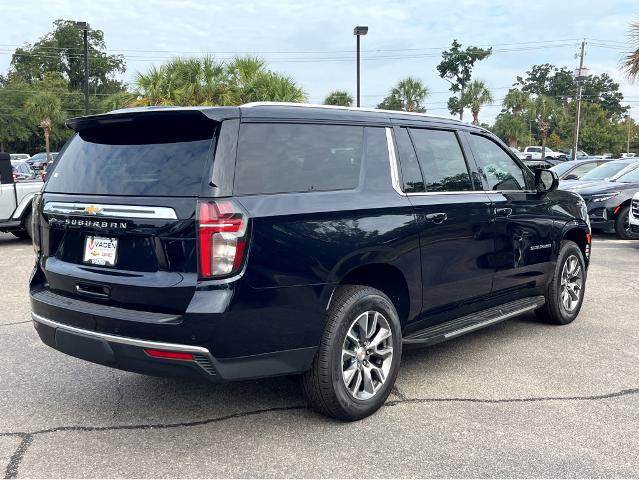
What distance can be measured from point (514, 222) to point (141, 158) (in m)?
3.12

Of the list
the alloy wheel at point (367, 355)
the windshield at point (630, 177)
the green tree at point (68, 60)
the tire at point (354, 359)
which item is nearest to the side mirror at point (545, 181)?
the tire at point (354, 359)

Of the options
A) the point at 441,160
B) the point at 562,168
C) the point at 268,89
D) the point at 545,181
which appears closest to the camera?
the point at 441,160

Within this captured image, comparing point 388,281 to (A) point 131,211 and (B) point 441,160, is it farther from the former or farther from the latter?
(A) point 131,211

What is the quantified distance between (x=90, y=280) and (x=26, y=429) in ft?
3.28

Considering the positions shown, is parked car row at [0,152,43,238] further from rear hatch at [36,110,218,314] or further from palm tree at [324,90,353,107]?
palm tree at [324,90,353,107]

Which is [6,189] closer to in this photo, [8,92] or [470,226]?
[470,226]

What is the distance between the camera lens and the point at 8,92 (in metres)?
61.0

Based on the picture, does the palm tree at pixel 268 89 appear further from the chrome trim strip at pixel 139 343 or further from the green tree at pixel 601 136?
the green tree at pixel 601 136

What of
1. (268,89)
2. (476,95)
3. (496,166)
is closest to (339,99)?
(476,95)

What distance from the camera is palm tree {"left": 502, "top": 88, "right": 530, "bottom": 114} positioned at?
53.0m

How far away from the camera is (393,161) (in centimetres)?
424

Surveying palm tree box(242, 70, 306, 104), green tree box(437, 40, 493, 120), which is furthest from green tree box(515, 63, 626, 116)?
palm tree box(242, 70, 306, 104)

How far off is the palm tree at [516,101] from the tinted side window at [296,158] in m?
52.8

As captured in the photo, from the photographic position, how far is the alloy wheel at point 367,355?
3.78m
